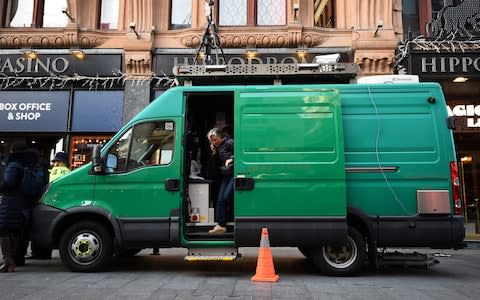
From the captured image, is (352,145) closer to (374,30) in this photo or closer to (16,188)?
(16,188)

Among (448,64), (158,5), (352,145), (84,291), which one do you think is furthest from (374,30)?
(84,291)

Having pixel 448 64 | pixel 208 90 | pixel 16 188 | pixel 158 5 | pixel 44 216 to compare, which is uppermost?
pixel 158 5

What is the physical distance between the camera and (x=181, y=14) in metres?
14.0

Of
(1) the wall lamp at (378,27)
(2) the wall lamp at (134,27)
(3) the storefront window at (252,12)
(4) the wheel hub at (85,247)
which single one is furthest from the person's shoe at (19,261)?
(1) the wall lamp at (378,27)

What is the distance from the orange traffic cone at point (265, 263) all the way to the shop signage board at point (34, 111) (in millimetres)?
9051

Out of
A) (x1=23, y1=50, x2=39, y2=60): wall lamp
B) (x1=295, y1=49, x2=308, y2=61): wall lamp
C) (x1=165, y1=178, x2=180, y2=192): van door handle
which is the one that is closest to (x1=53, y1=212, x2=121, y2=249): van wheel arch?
(x1=165, y1=178, x2=180, y2=192): van door handle

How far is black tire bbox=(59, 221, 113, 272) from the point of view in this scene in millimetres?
6785

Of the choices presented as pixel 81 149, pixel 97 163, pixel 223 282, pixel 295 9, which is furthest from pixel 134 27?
pixel 223 282

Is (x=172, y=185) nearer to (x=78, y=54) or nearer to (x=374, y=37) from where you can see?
(x=78, y=54)

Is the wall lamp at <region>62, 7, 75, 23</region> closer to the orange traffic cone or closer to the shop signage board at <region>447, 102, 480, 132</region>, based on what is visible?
the orange traffic cone

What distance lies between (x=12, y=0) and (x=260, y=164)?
11.8 metres

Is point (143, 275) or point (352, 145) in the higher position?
point (352, 145)

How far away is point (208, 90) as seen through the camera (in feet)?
23.1

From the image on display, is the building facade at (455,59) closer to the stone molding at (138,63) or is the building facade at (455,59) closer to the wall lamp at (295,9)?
the wall lamp at (295,9)
